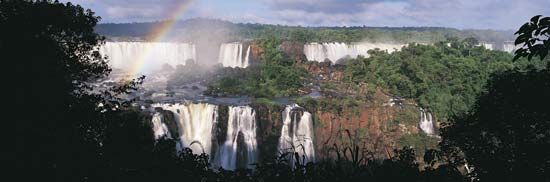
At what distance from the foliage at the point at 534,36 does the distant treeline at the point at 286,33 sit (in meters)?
67.3

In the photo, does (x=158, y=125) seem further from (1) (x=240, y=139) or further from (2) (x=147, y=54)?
(2) (x=147, y=54)

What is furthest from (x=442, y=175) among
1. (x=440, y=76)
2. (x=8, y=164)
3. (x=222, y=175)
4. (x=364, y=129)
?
(x=440, y=76)

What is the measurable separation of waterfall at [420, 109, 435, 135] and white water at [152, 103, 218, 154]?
17.2 metres

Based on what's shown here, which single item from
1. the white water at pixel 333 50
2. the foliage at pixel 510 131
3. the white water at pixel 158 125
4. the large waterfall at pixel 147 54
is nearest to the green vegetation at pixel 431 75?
the white water at pixel 333 50

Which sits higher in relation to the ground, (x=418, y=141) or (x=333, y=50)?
(x=333, y=50)

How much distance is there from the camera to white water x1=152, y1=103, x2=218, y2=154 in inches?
1364

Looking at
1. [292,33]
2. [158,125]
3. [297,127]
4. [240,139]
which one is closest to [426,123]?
[297,127]

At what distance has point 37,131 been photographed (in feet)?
31.4

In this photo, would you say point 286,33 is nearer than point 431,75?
No

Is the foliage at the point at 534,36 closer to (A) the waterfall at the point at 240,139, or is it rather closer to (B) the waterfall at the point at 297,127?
(A) the waterfall at the point at 240,139

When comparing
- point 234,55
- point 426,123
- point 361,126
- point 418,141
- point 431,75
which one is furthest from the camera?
point 234,55

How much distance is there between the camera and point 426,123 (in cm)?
4241

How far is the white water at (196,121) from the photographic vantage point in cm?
3466

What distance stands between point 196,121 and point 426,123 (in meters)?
18.8
